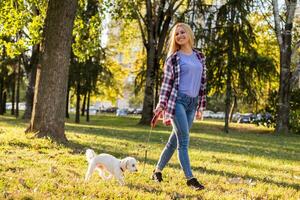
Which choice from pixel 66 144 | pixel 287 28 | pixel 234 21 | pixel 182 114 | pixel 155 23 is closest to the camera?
pixel 182 114

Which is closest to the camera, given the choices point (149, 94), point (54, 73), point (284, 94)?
point (54, 73)

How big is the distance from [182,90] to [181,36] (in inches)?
29.9

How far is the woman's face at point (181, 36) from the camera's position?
6922 millimetres

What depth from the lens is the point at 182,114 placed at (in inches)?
268

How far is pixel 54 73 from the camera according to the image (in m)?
11.9

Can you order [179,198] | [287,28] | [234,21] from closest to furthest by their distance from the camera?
[179,198]
[234,21]
[287,28]

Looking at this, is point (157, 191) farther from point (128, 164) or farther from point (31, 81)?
point (31, 81)

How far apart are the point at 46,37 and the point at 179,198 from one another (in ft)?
23.8

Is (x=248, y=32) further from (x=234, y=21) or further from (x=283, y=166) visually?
(x=283, y=166)

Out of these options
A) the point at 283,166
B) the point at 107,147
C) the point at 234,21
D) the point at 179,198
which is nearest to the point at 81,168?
the point at 179,198

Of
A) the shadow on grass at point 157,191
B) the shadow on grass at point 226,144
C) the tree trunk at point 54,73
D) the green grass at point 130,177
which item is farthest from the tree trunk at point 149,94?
the shadow on grass at point 157,191

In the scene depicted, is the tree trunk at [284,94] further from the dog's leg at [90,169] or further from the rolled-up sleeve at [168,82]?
the dog's leg at [90,169]

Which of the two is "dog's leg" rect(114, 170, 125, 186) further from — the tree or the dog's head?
the tree

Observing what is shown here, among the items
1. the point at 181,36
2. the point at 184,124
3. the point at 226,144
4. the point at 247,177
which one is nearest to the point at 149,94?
the point at 226,144
